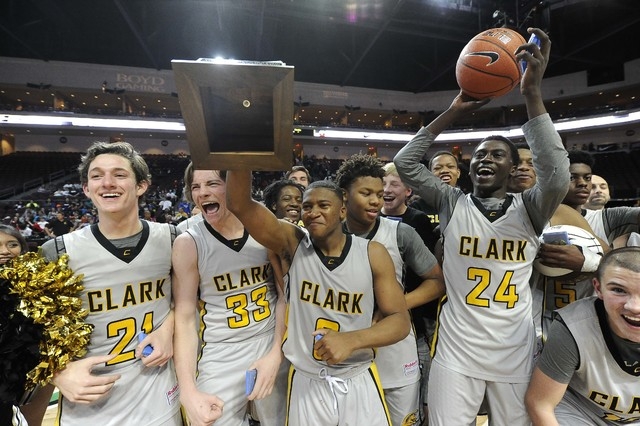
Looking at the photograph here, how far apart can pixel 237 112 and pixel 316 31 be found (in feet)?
57.3

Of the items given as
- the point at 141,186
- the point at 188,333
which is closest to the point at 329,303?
the point at 188,333

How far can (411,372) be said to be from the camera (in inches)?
80.8

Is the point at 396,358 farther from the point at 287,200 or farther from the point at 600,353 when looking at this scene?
the point at 287,200

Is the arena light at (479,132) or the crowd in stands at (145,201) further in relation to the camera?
the arena light at (479,132)

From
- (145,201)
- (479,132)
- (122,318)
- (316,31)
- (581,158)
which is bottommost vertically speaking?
(122,318)

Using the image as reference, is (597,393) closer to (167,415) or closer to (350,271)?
(350,271)

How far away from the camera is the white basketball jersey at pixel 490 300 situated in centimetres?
184

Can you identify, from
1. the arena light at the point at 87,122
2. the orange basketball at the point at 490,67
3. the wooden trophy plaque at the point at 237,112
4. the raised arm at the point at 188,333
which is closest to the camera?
the wooden trophy plaque at the point at 237,112

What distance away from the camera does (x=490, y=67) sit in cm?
212

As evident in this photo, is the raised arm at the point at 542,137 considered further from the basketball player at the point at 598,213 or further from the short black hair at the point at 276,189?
the short black hair at the point at 276,189

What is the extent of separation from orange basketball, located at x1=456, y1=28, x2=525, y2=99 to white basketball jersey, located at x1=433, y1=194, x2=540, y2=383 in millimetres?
707

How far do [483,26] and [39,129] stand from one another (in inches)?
917

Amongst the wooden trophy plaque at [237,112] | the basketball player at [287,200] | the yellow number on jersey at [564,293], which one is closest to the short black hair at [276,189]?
the basketball player at [287,200]

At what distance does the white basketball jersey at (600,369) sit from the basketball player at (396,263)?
26.8 inches
